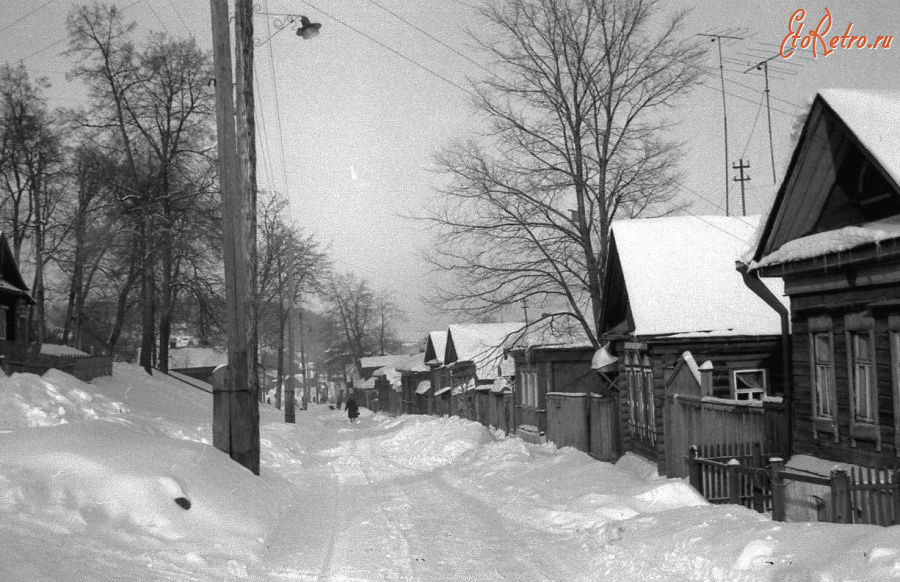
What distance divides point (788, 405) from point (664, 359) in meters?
3.92

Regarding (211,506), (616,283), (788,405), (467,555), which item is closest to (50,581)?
(211,506)

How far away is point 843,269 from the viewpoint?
10.7 metres

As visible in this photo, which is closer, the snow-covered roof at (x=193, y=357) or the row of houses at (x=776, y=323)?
the row of houses at (x=776, y=323)

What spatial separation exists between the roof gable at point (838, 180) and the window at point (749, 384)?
4067mm

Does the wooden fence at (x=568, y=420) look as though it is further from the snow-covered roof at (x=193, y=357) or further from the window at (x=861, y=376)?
the snow-covered roof at (x=193, y=357)

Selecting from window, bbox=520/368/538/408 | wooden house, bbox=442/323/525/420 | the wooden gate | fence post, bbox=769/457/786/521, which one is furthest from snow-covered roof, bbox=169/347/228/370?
fence post, bbox=769/457/786/521

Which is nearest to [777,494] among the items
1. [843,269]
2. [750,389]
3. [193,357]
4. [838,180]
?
[843,269]

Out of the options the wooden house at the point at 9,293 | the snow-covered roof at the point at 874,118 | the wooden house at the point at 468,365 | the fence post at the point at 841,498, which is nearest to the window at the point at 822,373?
the snow-covered roof at the point at 874,118

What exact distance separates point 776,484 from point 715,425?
3.33m

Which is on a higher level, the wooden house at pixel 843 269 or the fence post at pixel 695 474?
the wooden house at pixel 843 269

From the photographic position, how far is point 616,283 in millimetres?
19719

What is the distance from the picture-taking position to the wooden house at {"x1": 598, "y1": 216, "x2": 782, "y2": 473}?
15859mm

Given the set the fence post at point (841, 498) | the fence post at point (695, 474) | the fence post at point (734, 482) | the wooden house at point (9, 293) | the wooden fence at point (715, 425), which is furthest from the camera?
the wooden house at point (9, 293)

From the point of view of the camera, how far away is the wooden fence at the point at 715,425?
39.2ft
